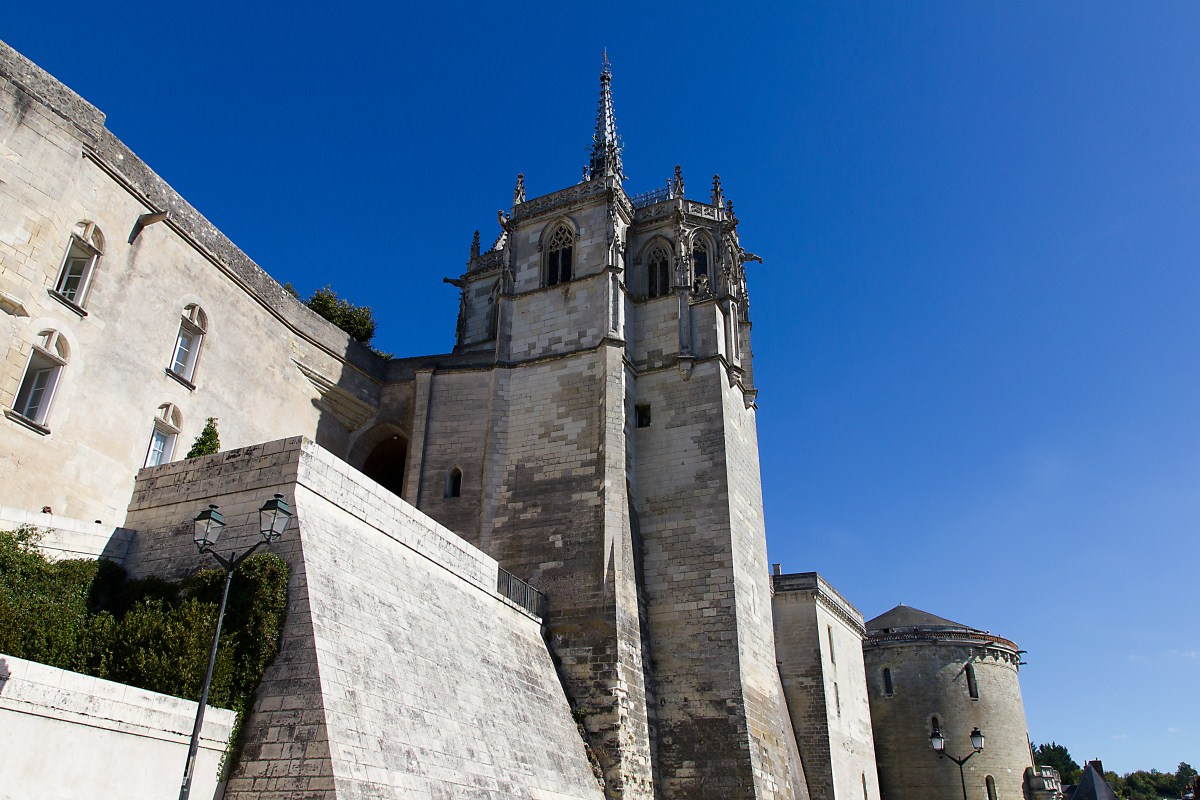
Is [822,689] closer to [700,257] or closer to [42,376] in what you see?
[700,257]

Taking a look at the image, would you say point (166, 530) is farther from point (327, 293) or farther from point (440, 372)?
point (327, 293)

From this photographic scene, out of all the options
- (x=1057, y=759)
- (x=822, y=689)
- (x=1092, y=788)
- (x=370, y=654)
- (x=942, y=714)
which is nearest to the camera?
(x=370, y=654)

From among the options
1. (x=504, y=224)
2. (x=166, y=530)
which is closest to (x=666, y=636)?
(x=166, y=530)

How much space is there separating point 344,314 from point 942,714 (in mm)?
27280

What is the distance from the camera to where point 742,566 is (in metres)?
20.6

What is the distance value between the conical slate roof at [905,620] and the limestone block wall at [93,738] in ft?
108

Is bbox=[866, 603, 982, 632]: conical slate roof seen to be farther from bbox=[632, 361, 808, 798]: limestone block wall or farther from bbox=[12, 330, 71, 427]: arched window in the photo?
bbox=[12, 330, 71, 427]: arched window

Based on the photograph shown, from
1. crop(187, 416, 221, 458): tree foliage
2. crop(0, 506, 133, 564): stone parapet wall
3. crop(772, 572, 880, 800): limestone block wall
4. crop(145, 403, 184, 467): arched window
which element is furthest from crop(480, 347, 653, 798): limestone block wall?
crop(772, 572, 880, 800): limestone block wall

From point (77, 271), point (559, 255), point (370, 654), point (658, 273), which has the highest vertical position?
point (559, 255)

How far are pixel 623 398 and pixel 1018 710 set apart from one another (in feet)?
85.3

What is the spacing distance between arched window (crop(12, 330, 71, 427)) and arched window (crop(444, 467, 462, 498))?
9.04 m

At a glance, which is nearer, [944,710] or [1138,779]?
[944,710]

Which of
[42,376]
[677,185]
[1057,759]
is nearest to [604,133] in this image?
[677,185]

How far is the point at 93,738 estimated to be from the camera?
8.94 metres
